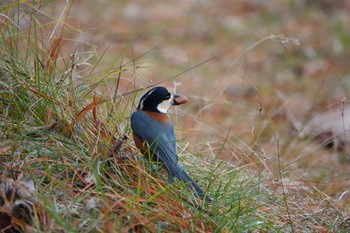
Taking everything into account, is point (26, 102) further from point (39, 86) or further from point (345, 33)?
point (345, 33)

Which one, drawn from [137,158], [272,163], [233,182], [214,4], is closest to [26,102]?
[137,158]

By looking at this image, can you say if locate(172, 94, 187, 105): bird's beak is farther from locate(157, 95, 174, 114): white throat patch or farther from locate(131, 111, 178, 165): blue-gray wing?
locate(131, 111, 178, 165): blue-gray wing

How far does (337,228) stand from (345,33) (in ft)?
21.4

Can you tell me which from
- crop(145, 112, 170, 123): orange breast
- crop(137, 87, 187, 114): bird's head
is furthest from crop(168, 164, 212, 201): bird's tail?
crop(137, 87, 187, 114): bird's head

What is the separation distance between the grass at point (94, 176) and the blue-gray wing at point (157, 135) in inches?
3.8

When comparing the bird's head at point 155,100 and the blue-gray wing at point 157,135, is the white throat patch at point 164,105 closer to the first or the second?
the bird's head at point 155,100

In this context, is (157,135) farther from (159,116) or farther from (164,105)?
(164,105)

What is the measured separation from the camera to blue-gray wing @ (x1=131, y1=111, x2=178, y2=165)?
12.7 feet

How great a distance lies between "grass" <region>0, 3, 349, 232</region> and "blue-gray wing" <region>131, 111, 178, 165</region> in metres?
0.10

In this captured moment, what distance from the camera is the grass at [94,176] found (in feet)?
10.8

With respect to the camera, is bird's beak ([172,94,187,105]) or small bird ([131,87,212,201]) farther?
bird's beak ([172,94,187,105])

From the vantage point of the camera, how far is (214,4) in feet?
37.1

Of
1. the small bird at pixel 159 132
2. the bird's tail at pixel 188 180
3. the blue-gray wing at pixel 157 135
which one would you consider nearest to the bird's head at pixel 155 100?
the small bird at pixel 159 132

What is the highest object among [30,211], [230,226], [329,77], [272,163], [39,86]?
[39,86]
